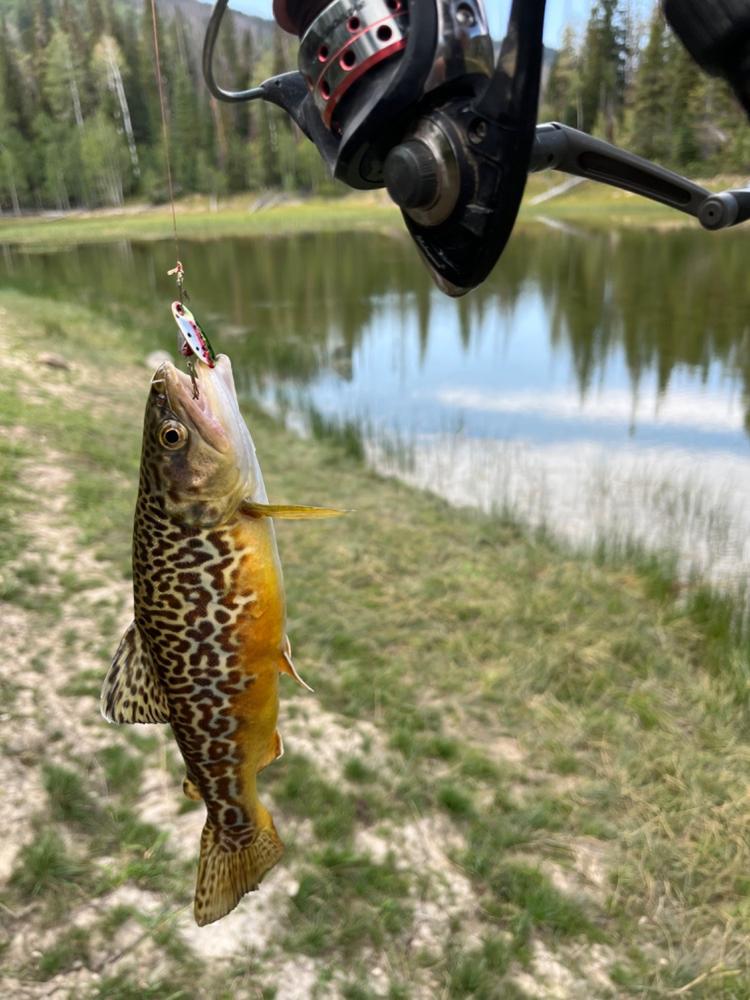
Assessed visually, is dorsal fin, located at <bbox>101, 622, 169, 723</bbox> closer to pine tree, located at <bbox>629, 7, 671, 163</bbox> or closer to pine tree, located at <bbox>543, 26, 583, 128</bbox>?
pine tree, located at <bbox>543, 26, 583, 128</bbox>

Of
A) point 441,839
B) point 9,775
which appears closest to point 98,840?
point 9,775

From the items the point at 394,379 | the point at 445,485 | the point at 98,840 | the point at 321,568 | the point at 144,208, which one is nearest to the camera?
the point at 98,840

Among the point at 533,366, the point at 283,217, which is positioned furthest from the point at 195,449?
the point at 283,217

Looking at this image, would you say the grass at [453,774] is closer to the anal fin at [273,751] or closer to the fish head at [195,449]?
the anal fin at [273,751]

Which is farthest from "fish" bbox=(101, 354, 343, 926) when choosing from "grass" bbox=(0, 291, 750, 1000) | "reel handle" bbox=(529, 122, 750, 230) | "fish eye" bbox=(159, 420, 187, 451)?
"grass" bbox=(0, 291, 750, 1000)

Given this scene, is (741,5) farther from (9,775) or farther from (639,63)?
(639,63)

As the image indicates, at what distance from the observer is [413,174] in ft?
4.36

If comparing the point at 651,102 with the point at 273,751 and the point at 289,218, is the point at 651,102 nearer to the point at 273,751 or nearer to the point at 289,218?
the point at 289,218

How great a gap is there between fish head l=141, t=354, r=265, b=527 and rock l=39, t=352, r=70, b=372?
380 inches

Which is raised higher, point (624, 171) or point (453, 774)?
point (624, 171)

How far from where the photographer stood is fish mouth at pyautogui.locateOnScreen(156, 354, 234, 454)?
5.13 ft

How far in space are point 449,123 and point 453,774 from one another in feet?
11.0

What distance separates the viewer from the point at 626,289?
19.2m

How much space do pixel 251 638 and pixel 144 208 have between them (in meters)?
53.8
